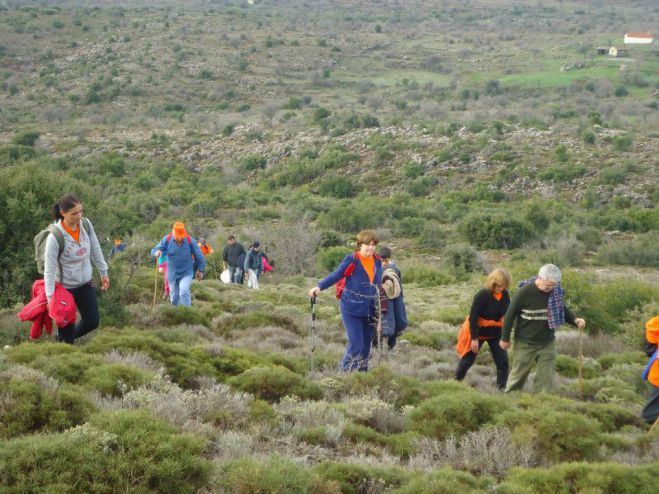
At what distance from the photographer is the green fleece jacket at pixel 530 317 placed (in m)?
7.52

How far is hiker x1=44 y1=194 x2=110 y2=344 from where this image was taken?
6.65 m

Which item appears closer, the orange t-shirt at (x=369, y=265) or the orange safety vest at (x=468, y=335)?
the orange t-shirt at (x=369, y=265)


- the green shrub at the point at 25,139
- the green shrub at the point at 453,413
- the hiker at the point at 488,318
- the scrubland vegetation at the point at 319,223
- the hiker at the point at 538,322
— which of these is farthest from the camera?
the green shrub at the point at 25,139

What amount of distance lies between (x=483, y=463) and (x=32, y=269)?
7047mm

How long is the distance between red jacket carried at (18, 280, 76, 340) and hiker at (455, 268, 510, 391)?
4207mm

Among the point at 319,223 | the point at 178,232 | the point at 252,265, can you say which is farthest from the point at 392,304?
the point at 319,223

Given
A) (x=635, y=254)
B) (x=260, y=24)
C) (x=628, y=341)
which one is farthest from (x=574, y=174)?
(x=260, y=24)

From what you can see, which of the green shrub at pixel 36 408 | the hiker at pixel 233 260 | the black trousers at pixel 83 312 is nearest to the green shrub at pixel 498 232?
the hiker at pixel 233 260

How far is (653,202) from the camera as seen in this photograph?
35.0 metres

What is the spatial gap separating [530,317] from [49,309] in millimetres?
4817

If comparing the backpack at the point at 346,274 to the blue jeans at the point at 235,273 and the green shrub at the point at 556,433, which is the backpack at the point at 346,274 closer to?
the green shrub at the point at 556,433

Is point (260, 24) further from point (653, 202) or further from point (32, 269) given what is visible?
point (32, 269)

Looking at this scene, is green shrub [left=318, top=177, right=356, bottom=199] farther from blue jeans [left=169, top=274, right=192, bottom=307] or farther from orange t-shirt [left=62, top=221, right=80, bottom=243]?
orange t-shirt [left=62, top=221, right=80, bottom=243]

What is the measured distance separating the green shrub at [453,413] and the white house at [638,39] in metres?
95.4
